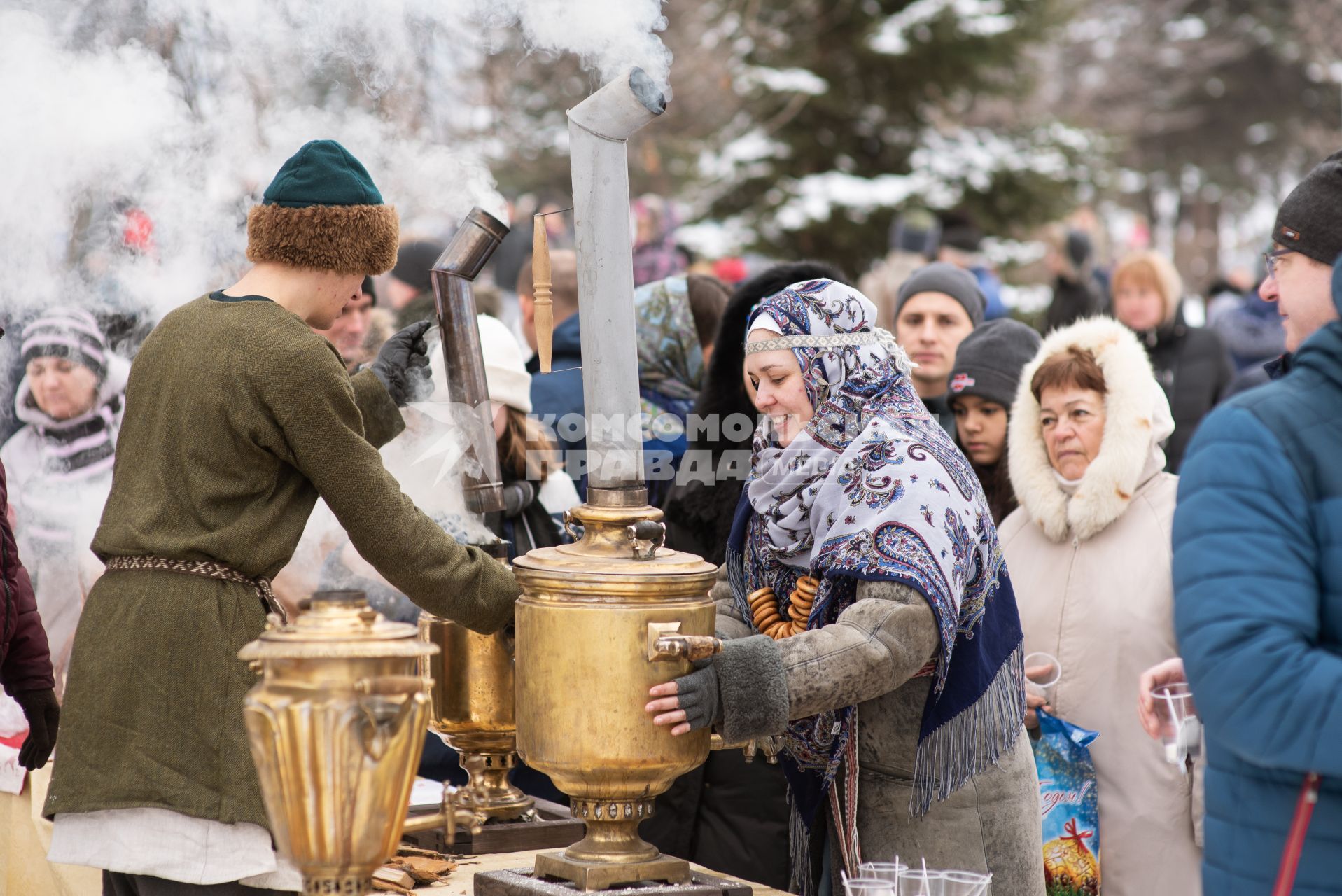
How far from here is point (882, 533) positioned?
2578mm

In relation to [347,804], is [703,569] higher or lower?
higher

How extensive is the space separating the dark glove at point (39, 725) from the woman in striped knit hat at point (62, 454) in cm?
79

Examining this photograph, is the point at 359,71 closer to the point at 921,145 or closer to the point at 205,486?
the point at 205,486

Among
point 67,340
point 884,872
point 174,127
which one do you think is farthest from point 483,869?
point 174,127

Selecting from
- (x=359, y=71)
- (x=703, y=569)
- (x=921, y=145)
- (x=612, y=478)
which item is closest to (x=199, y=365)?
(x=612, y=478)

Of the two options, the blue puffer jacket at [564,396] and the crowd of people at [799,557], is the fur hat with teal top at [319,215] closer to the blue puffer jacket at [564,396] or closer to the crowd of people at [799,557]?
the crowd of people at [799,557]

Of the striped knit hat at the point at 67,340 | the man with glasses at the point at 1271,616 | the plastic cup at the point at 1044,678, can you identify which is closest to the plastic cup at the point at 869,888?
the man with glasses at the point at 1271,616

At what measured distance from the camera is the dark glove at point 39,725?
3199 mm

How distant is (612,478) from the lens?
2600mm

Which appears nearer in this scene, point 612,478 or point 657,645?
point 657,645

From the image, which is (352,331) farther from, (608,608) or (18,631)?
(608,608)

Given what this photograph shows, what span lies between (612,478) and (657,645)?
14.5 inches

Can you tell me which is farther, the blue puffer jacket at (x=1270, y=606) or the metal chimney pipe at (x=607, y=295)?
the metal chimney pipe at (x=607, y=295)

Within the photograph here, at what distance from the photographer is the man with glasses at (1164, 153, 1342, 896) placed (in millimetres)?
1784
